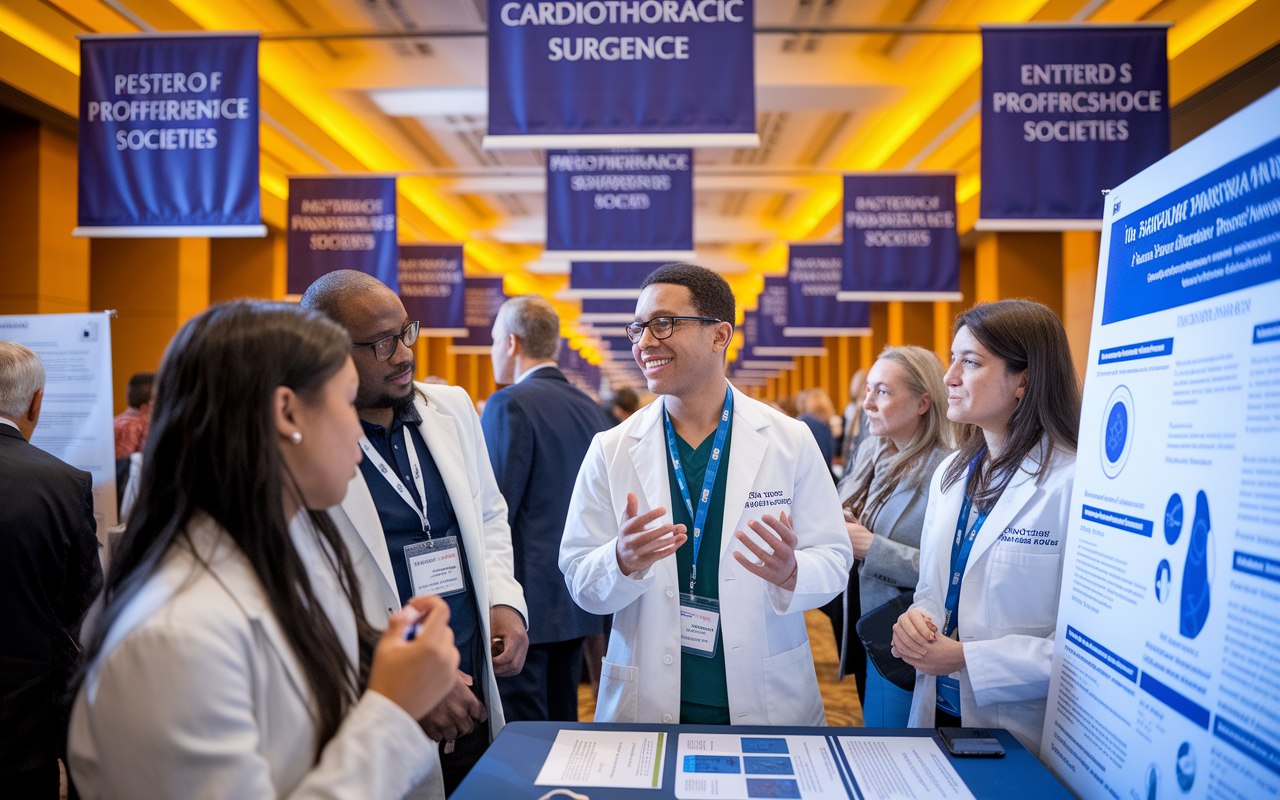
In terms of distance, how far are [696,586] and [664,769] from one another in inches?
24.8

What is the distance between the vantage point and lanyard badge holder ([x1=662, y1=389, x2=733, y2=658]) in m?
1.89

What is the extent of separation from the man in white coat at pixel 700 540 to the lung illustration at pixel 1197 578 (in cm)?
73

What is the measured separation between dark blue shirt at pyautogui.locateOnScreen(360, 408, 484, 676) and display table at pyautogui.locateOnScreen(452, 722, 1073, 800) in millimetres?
461

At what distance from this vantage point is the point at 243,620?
3.30 ft

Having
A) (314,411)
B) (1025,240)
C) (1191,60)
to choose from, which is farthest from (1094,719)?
(1025,240)

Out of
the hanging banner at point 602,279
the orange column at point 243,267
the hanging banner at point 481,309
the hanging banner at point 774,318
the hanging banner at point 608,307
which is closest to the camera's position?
the hanging banner at point 602,279

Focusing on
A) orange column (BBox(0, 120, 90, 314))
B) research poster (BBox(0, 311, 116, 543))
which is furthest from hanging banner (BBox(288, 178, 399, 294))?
research poster (BBox(0, 311, 116, 543))

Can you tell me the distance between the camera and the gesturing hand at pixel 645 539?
1.66 metres

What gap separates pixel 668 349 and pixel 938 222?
19.2 feet

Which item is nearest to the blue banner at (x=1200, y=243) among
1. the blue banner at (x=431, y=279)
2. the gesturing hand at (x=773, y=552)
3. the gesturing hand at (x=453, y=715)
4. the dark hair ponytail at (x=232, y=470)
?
the gesturing hand at (x=773, y=552)

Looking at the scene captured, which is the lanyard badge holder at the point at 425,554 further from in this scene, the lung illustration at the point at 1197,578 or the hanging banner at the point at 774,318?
the hanging banner at the point at 774,318

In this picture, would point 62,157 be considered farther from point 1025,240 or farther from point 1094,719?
point 1025,240

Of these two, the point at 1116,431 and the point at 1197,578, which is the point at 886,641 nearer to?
the point at 1116,431

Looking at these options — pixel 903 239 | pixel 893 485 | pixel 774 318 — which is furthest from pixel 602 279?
pixel 893 485
